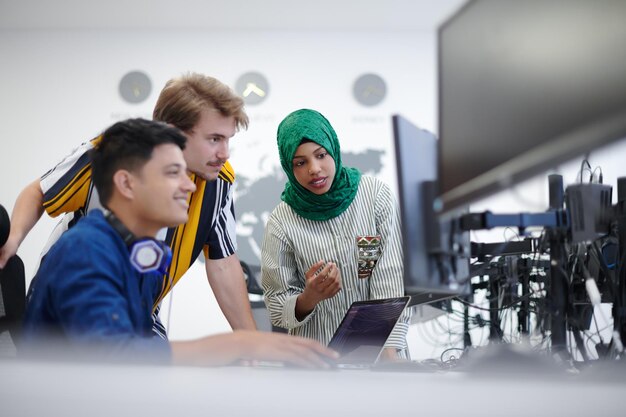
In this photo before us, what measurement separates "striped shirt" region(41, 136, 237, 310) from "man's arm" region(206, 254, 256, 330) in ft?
0.08

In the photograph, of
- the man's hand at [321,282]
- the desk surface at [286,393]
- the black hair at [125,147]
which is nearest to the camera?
the desk surface at [286,393]

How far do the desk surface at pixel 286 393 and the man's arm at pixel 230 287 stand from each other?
0.88 meters

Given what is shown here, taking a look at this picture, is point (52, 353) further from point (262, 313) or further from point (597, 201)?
point (262, 313)

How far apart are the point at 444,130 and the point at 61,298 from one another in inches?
22.5

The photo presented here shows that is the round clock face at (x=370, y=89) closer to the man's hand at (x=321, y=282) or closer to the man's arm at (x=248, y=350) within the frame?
the man's hand at (x=321, y=282)

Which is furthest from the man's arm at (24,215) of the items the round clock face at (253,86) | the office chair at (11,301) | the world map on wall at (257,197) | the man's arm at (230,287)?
the world map on wall at (257,197)

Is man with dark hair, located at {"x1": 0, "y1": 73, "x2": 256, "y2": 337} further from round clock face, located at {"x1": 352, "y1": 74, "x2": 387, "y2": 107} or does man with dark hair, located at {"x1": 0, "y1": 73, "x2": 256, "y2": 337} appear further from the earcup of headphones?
round clock face, located at {"x1": 352, "y1": 74, "x2": 387, "y2": 107}

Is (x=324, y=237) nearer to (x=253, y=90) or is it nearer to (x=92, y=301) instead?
(x=92, y=301)

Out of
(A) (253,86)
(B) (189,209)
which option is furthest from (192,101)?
(A) (253,86)

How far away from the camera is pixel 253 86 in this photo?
3375 mm

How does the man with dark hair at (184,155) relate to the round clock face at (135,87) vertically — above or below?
below

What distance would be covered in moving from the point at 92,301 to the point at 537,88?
64cm

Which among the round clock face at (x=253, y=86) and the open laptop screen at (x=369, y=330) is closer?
the open laptop screen at (x=369, y=330)

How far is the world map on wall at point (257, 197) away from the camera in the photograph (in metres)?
3.75
